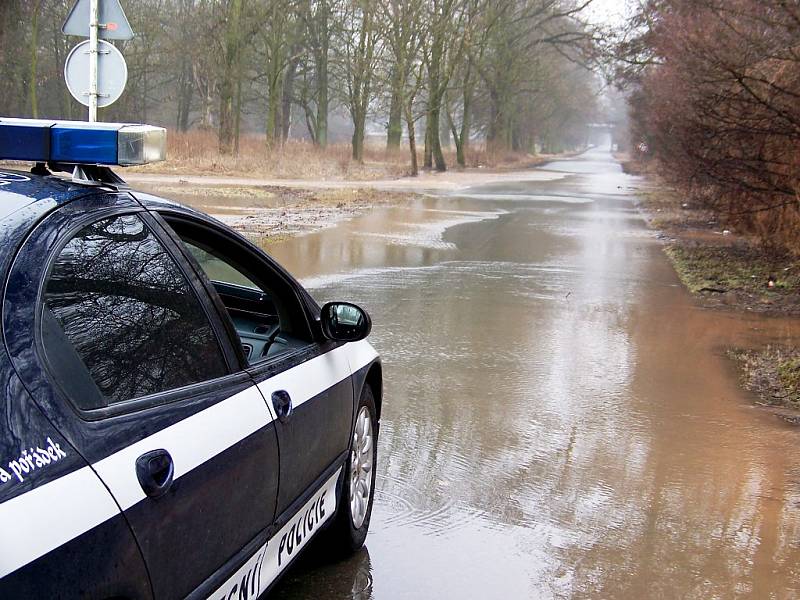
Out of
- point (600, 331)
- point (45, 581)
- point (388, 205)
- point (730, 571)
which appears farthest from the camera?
point (388, 205)

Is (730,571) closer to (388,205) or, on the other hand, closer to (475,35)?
(388,205)

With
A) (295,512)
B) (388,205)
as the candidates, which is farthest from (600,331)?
(388,205)

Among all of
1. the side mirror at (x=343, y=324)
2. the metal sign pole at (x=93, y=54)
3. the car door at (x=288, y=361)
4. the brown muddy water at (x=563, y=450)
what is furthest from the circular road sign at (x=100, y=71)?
the side mirror at (x=343, y=324)

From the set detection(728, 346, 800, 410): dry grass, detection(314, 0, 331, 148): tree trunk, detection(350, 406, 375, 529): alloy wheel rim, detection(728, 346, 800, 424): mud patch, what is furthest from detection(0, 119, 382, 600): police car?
detection(314, 0, 331, 148): tree trunk

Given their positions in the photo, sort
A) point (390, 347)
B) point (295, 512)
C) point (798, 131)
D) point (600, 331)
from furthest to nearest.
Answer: point (798, 131) < point (600, 331) < point (390, 347) < point (295, 512)

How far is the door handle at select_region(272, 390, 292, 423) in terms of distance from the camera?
10.3ft

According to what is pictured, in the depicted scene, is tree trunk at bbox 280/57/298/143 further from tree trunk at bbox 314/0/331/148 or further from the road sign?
the road sign

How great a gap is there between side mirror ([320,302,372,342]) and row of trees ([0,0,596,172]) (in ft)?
79.0

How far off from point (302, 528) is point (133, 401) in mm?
1250

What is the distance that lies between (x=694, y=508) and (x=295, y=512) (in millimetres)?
2613

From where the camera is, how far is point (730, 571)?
14.1ft

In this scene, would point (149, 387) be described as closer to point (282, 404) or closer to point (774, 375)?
point (282, 404)

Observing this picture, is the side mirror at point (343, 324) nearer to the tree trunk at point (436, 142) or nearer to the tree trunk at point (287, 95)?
the tree trunk at point (436, 142)

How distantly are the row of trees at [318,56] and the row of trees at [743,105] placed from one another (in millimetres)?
17927
